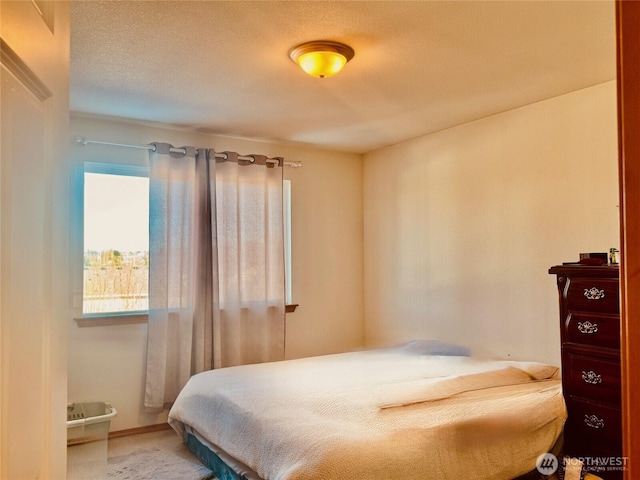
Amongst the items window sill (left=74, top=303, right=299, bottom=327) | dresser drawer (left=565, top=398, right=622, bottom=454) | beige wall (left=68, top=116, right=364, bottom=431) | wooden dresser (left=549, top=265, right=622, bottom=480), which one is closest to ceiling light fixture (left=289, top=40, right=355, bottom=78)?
wooden dresser (left=549, top=265, right=622, bottom=480)

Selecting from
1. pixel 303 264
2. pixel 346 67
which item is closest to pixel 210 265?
pixel 303 264

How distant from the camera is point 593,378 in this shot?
7.64 ft

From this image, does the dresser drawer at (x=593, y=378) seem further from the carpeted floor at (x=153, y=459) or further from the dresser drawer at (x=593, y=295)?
the carpeted floor at (x=153, y=459)

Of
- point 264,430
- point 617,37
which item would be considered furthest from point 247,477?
point 617,37

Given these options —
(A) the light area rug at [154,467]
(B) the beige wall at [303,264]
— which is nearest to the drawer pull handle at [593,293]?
(A) the light area rug at [154,467]

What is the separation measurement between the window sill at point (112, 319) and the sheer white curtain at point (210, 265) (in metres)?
0.15

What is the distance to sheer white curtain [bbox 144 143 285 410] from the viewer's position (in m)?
3.78

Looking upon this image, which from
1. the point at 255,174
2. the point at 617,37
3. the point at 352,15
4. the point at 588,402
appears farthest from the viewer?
the point at 255,174

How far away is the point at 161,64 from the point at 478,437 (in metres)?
2.57

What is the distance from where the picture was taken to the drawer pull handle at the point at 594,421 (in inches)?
90.4

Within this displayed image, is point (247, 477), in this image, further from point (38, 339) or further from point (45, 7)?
point (45, 7)

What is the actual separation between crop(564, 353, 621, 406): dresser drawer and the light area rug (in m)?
2.11

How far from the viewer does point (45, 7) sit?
0.77 metres

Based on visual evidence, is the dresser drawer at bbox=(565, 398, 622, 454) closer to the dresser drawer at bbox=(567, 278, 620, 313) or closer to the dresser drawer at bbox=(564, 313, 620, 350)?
the dresser drawer at bbox=(564, 313, 620, 350)
